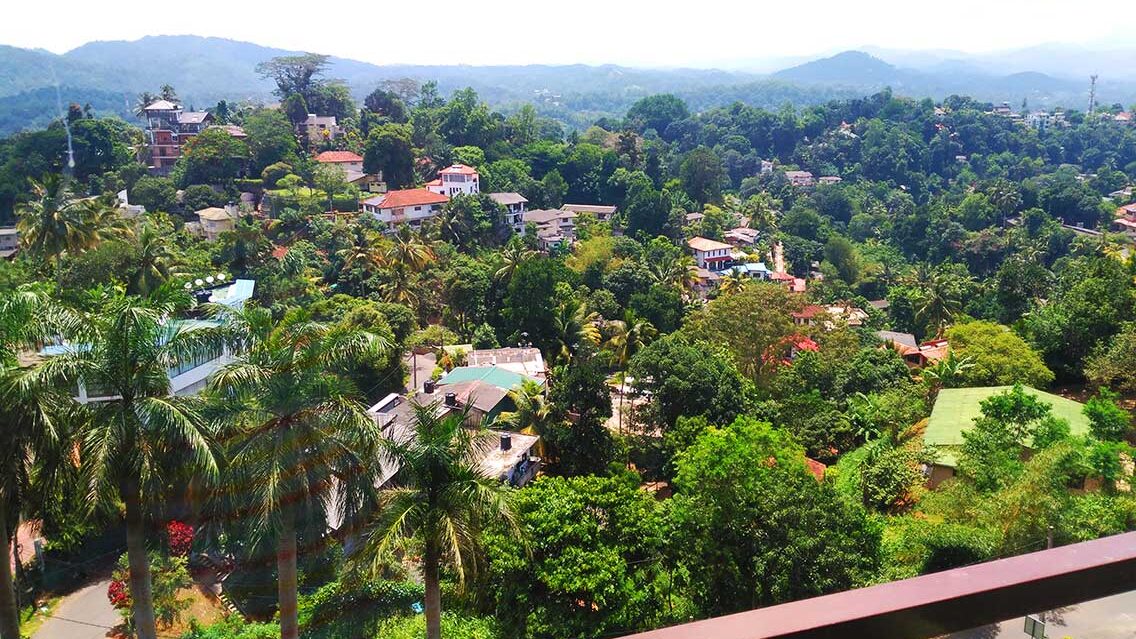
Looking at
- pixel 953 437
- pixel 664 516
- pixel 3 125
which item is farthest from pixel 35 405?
pixel 3 125

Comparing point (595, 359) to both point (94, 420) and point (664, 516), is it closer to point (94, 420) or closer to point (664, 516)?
point (664, 516)

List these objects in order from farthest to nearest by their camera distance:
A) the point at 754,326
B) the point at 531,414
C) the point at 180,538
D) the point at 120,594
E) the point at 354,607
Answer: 1. the point at 754,326
2. the point at 531,414
3. the point at 180,538
4. the point at 120,594
5. the point at 354,607

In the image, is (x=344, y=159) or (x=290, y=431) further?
(x=344, y=159)

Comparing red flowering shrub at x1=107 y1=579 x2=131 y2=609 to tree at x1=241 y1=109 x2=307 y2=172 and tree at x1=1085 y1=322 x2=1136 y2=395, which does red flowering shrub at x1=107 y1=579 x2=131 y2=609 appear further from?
tree at x1=241 y1=109 x2=307 y2=172

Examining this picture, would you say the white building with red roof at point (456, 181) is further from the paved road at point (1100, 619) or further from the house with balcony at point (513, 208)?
the paved road at point (1100, 619)

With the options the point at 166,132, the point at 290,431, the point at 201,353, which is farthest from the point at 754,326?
the point at 166,132

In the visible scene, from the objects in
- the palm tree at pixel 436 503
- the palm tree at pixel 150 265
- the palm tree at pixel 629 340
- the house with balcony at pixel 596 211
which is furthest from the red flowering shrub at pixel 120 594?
the house with balcony at pixel 596 211

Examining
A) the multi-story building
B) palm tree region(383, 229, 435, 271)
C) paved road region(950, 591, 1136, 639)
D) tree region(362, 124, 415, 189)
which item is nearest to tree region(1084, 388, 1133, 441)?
paved road region(950, 591, 1136, 639)

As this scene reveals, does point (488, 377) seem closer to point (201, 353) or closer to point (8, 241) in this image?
point (201, 353)
